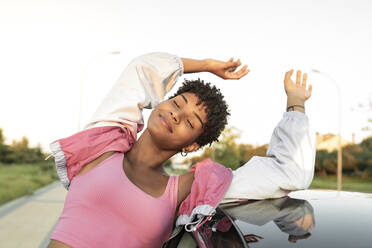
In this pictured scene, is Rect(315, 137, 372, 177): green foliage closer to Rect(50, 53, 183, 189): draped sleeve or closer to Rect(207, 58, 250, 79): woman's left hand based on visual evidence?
Rect(207, 58, 250, 79): woman's left hand

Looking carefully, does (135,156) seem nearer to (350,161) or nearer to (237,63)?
(237,63)

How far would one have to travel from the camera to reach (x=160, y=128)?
1951mm

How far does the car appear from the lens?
4.01 feet

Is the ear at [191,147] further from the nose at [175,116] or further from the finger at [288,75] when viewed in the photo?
the finger at [288,75]

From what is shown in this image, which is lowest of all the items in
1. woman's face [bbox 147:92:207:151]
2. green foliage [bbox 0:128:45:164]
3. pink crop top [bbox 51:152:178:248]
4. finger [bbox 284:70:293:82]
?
green foliage [bbox 0:128:45:164]

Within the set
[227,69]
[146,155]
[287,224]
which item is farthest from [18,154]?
[287,224]

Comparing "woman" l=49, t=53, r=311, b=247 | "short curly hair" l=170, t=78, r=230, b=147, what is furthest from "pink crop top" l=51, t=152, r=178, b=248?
"short curly hair" l=170, t=78, r=230, b=147

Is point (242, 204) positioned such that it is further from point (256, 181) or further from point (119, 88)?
point (119, 88)

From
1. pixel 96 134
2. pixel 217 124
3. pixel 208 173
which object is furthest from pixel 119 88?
pixel 208 173

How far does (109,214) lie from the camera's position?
5.73 ft

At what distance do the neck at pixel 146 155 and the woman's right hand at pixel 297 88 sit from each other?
69 cm

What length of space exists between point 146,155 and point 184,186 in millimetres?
266

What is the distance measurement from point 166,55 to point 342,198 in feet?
4.33

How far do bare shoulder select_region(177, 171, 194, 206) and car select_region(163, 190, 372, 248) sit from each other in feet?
0.59
